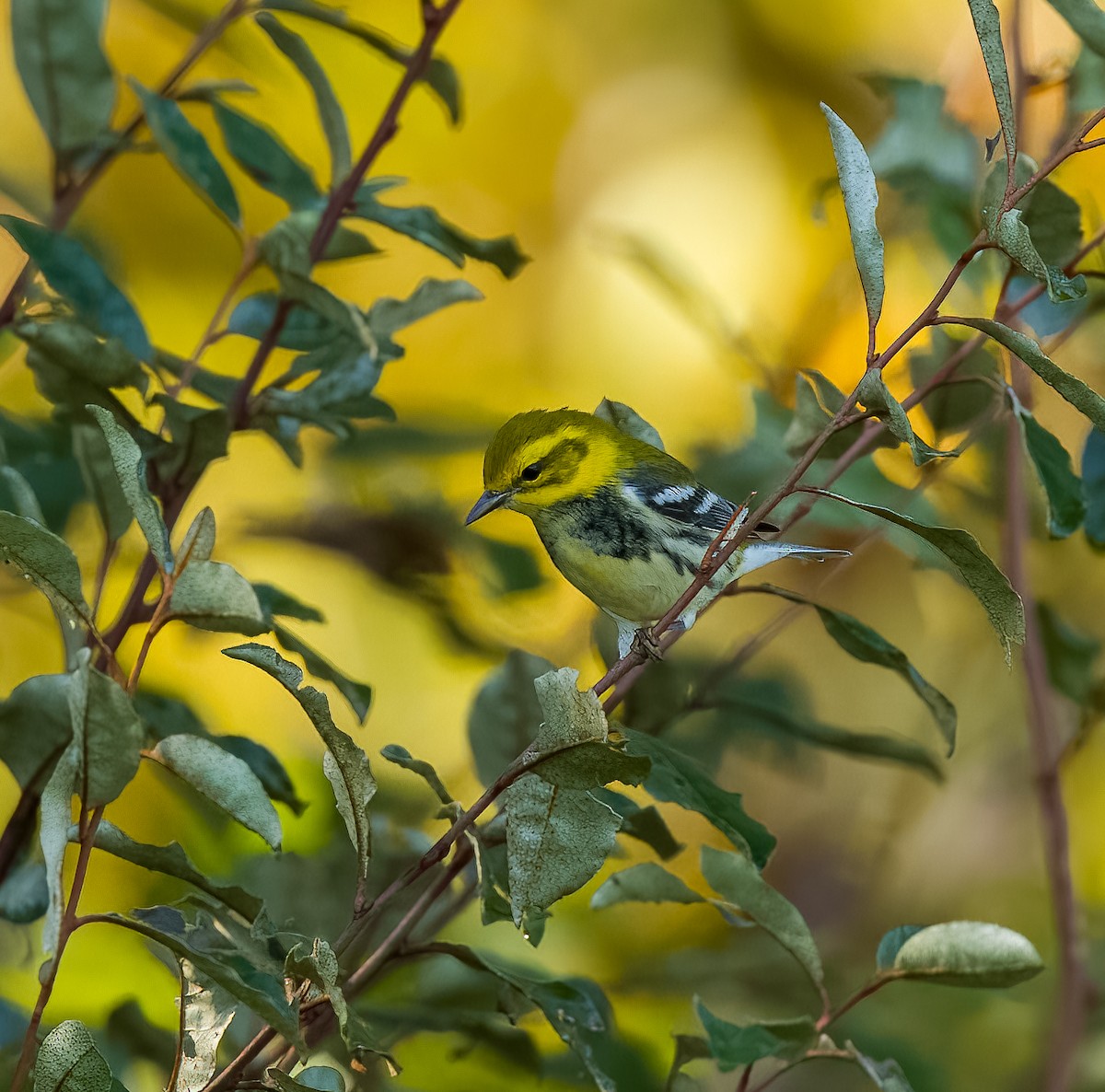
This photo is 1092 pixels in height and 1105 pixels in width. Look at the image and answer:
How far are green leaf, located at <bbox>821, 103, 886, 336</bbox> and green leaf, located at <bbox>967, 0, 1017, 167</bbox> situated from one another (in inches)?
3.3

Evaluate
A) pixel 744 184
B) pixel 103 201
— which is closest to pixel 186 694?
pixel 103 201

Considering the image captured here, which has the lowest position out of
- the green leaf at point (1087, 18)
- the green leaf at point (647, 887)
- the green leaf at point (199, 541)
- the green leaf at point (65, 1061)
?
the green leaf at point (65, 1061)

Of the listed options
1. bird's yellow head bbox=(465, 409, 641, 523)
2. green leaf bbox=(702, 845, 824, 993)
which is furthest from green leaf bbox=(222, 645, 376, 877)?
bird's yellow head bbox=(465, 409, 641, 523)

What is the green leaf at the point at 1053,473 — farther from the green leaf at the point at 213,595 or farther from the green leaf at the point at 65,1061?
the green leaf at the point at 65,1061

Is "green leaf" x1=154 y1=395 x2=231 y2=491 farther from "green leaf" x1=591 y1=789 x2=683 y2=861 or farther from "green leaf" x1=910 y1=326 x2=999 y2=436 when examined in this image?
"green leaf" x1=910 y1=326 x2=999 y2=436

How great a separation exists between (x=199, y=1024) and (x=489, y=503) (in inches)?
39.9

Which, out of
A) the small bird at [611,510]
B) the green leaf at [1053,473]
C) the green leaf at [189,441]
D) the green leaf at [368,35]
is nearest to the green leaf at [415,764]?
the green leaf at [189,441]

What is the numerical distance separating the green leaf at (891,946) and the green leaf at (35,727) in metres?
0.62

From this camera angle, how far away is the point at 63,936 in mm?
733

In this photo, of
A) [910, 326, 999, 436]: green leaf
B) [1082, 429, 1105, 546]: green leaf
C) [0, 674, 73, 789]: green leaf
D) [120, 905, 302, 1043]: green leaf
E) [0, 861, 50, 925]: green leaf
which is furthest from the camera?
[910, 326, 999, 436]: green leaf

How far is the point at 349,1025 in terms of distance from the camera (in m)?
0.79

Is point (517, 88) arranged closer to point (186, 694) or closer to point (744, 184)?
point (744, 184)

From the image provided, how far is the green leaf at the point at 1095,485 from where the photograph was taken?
1.25 meters

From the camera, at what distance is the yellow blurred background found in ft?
5.50
